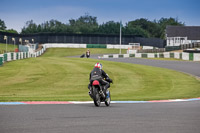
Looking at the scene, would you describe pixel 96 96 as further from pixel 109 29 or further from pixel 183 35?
pixel 109 29

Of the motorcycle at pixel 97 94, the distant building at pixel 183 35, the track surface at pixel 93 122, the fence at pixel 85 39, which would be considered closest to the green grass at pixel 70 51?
the fence at pixel 85 39

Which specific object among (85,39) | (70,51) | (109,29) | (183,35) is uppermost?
(109,29)

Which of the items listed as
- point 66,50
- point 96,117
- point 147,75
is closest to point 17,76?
point 147,75

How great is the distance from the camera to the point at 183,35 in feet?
409

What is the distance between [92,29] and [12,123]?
15186 centimetres

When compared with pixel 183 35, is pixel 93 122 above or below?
below

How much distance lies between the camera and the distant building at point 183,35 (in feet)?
408

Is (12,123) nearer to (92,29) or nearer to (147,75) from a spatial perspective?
(147,75)

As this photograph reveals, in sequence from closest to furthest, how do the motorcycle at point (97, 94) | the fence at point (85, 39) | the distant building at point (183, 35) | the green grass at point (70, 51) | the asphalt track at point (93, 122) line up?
1. the asphalt track at point (93, 122)
2. the motorcycle at point (97, 94)
3. the green grass at point (70, 51)
4. the fence at point (85, 39)
5. the distant building at point (183, 35)

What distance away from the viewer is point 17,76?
2675 centimetres

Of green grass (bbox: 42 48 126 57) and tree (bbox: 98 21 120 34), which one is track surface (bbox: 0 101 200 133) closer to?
green grass (bbox: 42 48 126 57)

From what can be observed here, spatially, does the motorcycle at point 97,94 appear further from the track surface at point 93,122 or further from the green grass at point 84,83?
the green grass at point 84,83

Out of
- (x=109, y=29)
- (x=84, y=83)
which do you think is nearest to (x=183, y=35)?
(x=109, y=29)

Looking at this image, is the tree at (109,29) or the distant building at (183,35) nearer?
the distant building at (183,35)
